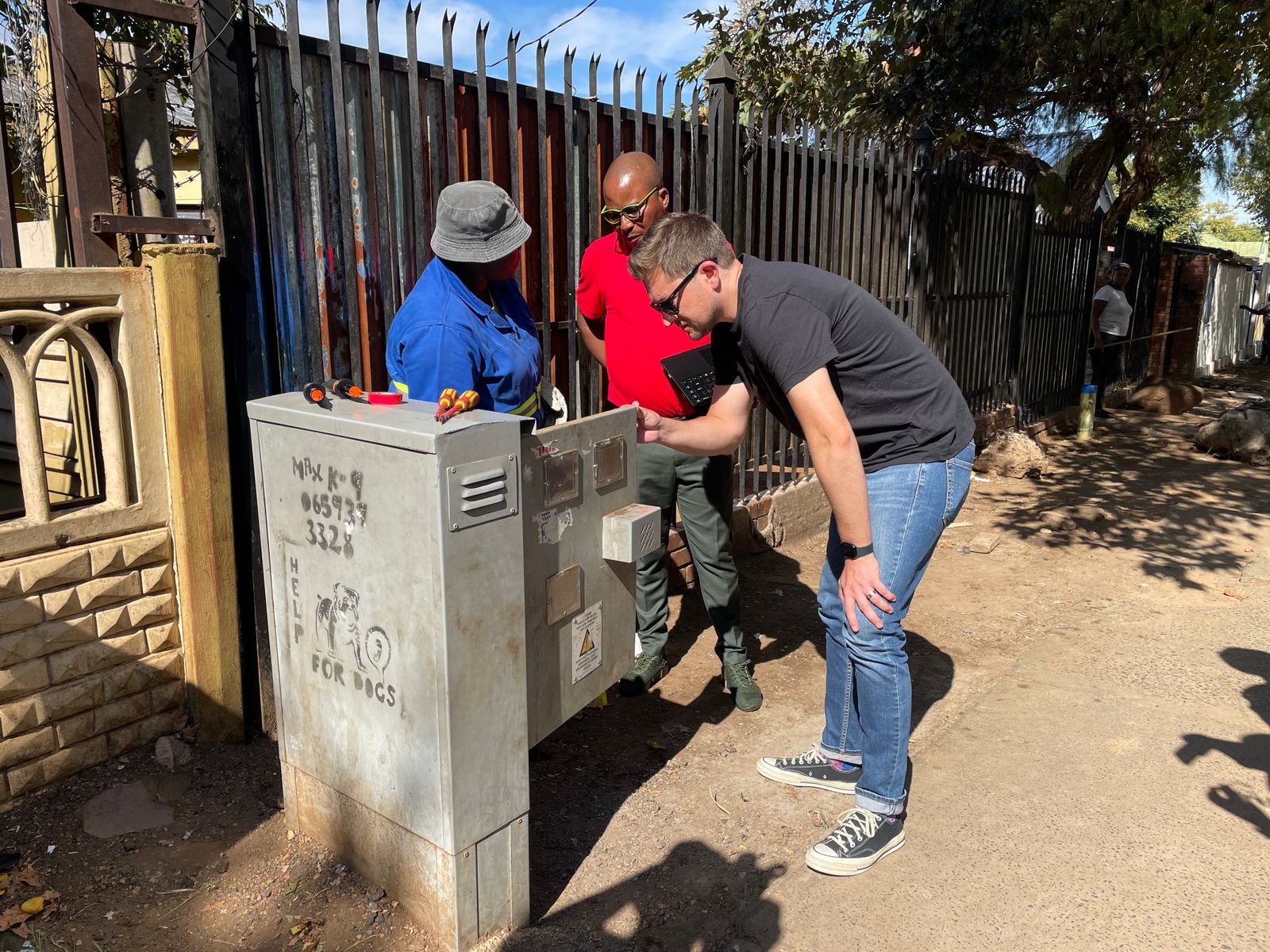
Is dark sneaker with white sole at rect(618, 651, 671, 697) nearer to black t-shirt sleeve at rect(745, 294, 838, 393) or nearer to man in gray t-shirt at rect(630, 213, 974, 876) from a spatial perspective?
man in gray t-shirt at rect(630, 213, 974, 876)

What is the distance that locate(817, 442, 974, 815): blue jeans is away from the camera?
2648mm

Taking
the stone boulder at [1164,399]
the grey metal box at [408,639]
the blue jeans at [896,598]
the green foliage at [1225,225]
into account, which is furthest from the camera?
the green foliage at [1225,225]

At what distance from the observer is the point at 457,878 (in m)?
2.20

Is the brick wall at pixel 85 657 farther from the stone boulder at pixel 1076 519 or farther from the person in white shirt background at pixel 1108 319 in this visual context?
the person in white shirt background at pixel 1108 319

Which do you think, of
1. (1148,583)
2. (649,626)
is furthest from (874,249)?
(649,626)

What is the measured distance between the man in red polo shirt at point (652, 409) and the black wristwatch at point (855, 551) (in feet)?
3.33

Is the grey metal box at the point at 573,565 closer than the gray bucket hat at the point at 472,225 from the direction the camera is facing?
Yes

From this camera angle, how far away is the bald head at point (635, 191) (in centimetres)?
351

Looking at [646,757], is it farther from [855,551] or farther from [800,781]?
[855,551]

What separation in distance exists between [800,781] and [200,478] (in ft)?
7.37

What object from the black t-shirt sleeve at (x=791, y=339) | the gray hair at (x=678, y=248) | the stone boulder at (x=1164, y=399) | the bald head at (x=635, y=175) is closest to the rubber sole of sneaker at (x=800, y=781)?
the black t-shirt sleeve at (x=791, y=339)

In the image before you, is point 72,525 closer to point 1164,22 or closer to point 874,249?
point 874,249

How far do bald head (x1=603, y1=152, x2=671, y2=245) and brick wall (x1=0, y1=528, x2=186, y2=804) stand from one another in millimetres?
1990

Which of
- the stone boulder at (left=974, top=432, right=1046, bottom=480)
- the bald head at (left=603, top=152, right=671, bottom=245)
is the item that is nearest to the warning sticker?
the bald head at (left=603, top=152, right=671, bottom=245)
